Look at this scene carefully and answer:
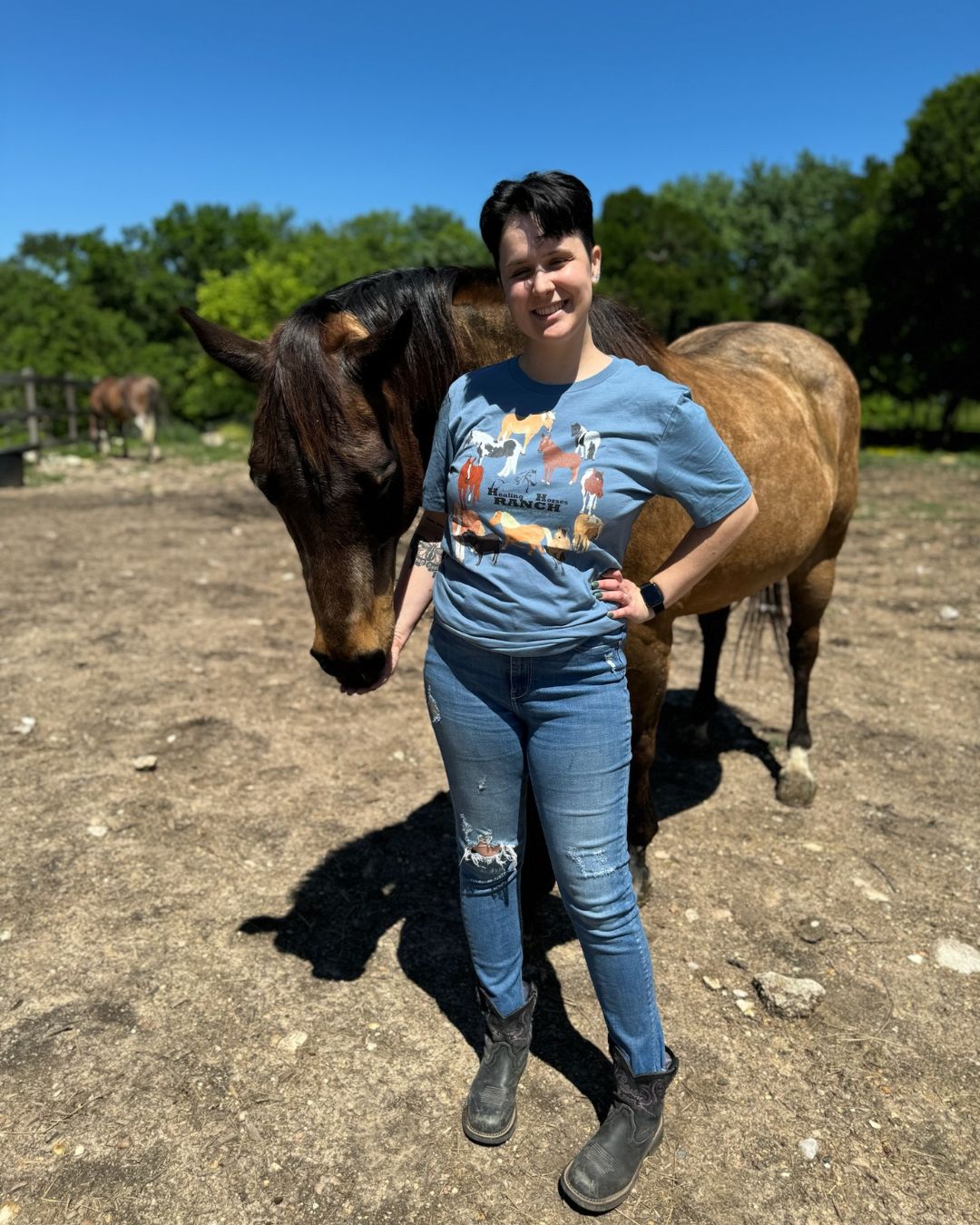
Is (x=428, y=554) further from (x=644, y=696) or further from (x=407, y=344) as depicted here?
(x=644, y=696)

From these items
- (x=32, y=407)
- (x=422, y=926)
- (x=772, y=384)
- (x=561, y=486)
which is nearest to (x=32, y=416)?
(x=32, y=407)

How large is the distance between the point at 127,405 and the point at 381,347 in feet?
55.9

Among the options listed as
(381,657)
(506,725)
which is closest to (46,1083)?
(381,657)

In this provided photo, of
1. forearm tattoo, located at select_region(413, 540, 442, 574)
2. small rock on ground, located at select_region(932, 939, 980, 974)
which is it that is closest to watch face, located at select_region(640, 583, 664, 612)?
forearm tattoo, located at select_region(413, 540, 442, 574)

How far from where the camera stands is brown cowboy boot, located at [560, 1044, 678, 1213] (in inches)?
70.4

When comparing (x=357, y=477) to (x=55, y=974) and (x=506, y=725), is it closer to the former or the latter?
(x=506, y=725)

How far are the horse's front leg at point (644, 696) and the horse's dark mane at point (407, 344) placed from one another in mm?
795

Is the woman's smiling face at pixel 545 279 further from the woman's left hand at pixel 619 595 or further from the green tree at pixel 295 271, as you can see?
the green tree at pixel 295 271

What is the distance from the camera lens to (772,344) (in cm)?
386

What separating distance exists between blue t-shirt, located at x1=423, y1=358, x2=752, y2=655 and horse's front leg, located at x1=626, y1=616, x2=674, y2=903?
27.4 inches

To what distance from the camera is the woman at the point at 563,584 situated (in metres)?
1.58

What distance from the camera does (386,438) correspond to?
1.95 metres

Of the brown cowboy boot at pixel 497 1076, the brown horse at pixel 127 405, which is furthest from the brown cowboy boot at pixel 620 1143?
the brown horse at pixel 127 405

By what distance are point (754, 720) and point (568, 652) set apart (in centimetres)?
326
